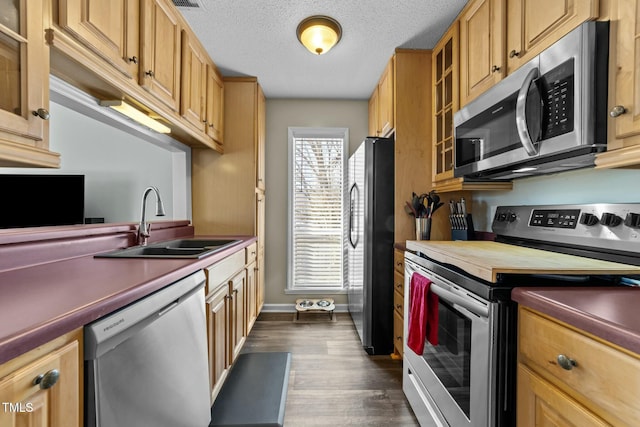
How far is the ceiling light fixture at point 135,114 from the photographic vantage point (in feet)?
5.12

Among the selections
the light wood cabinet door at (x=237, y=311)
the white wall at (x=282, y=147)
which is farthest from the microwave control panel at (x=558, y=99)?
the white wall at (x=282, y=147)

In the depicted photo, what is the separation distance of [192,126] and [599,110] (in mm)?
2180

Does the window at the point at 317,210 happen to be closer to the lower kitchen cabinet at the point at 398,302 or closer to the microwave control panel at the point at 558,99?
the lower kitchen cabinet at the point at 398,302

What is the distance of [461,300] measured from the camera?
1228mm

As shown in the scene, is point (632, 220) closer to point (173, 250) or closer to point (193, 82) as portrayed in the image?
point (173, 250)

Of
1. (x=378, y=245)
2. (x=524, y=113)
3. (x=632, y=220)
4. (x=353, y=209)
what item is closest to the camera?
(x=632, y=220)

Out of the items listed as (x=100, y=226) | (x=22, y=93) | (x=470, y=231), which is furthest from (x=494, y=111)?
(x=100, y=226)

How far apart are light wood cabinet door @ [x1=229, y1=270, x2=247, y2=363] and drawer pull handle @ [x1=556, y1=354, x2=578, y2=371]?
1753 mm

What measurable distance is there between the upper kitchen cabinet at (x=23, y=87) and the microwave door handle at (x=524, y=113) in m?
1.71

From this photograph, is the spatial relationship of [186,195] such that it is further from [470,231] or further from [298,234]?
[470,231]

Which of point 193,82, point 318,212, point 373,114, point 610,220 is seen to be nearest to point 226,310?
point 193,82

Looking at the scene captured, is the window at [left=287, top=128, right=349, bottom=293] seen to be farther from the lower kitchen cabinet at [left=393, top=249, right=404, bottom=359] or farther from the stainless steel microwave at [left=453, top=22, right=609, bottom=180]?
the stainless steel microwave at [left=453, top=22, right=609, bottom=180]

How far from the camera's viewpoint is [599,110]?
1.06 meters

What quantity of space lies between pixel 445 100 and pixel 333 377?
6.96 feet
